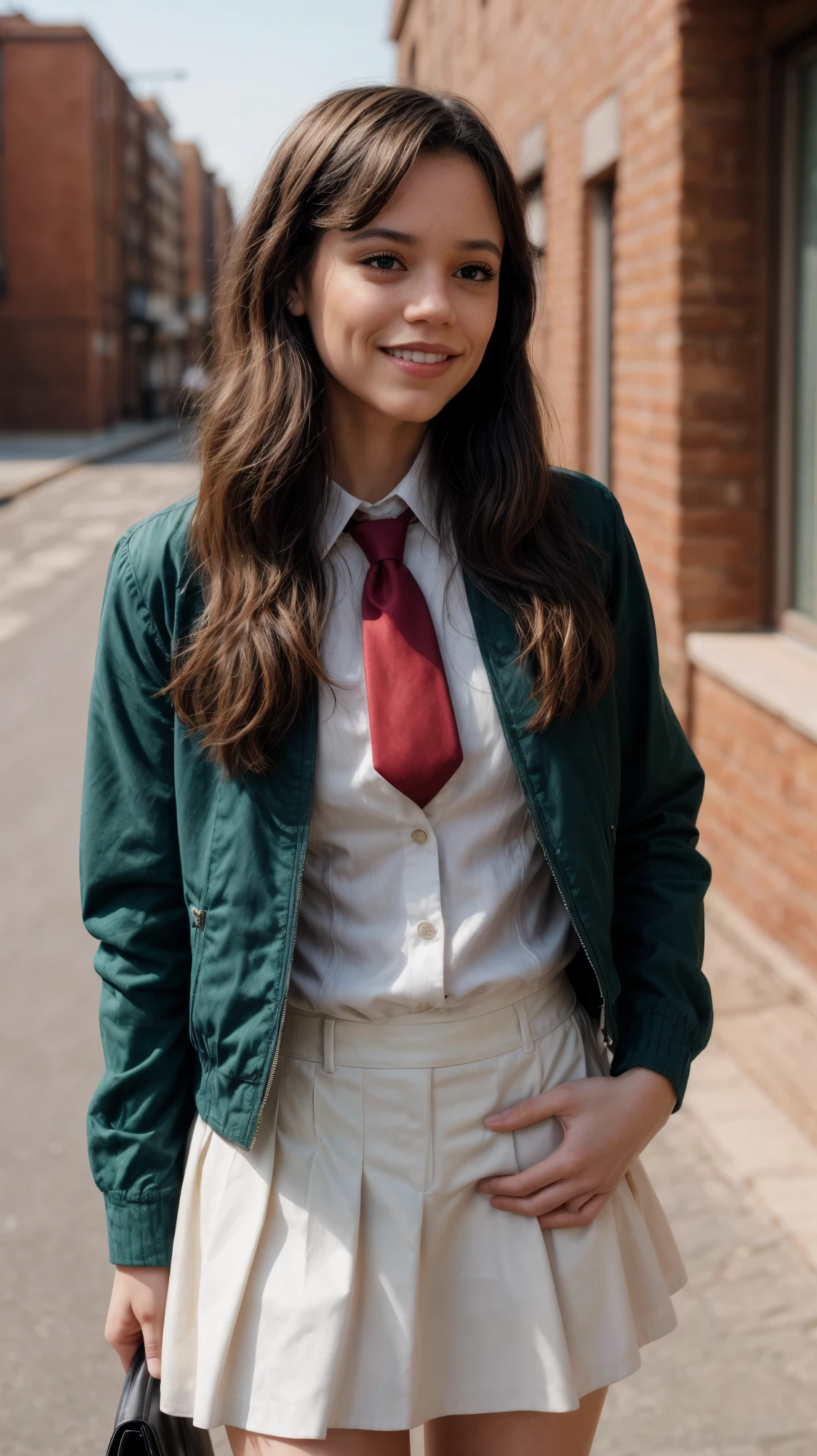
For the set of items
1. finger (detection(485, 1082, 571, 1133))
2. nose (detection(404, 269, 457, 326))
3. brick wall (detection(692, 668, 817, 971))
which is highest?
nose (detection(404, 269, 457, 326))

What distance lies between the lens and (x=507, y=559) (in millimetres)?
1683

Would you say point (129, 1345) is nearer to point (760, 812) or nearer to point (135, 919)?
point (135, 919)

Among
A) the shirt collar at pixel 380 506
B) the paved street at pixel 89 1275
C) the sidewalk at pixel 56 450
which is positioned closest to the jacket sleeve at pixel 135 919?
the shirt collar at pixel 380 506

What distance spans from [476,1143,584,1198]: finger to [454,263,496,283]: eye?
3.23 feet

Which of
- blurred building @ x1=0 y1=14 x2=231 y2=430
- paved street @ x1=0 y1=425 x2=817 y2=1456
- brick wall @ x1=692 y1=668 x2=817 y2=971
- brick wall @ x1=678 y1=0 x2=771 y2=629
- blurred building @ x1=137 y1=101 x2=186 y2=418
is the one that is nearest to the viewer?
paved street @ x1=0 y1=425 x2=817 y2=1456

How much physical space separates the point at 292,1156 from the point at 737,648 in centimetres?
392

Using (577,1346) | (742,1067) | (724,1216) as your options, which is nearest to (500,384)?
(577,1346)

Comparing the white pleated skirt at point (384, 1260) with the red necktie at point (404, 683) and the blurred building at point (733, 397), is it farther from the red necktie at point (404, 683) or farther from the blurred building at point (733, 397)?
the blurred building at point (733, 397)

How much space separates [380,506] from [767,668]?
3447 mm

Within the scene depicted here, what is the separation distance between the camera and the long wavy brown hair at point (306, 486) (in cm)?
Answer: 158

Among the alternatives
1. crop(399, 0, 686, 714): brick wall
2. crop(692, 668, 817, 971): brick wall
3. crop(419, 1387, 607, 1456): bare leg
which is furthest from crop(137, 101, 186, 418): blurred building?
crop(419, 1387, 607, 1456): bare leg

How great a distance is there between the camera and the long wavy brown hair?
5.18 feet

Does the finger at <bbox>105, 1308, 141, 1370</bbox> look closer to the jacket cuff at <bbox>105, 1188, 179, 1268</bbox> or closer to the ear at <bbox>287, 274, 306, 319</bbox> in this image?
the jacket cuff at <bbox>105, 1188, 179, 1268</bbox>

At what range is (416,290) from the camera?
1577 mm
